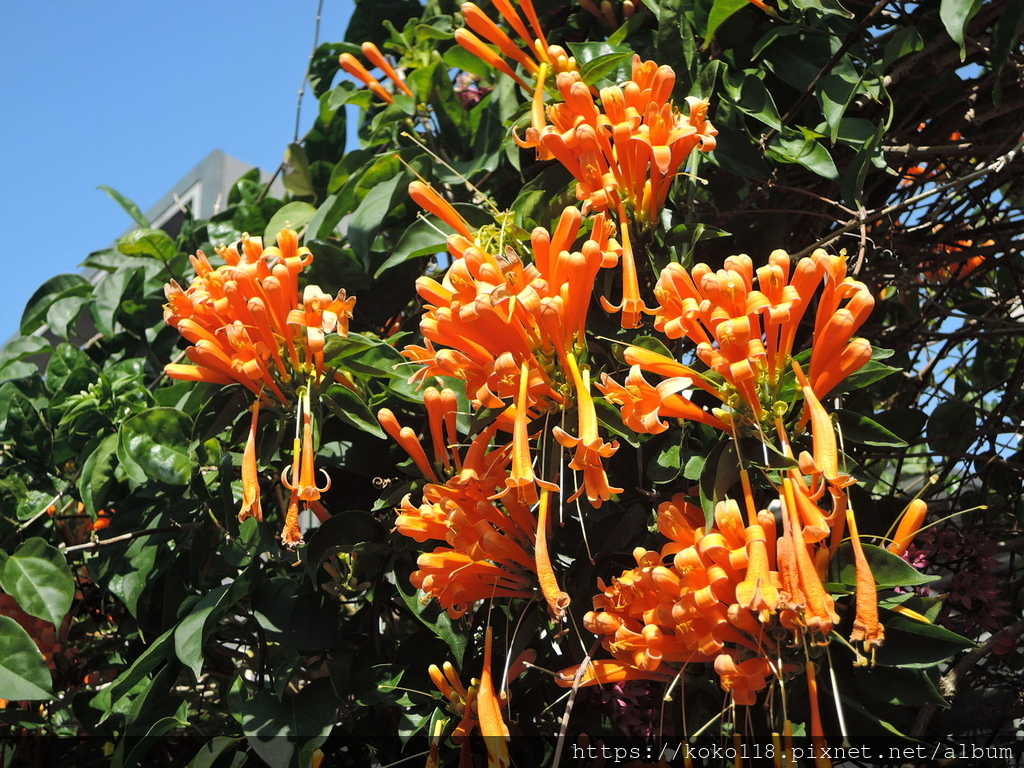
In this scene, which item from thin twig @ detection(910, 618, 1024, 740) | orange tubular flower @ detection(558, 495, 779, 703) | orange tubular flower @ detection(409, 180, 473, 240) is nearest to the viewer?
orange tubular flower @ detection(558, 495, 779, 703)

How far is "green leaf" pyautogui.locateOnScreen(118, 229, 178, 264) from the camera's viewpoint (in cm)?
227

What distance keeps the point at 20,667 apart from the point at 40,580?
0.25 meters

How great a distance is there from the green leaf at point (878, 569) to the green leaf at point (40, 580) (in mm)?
1458

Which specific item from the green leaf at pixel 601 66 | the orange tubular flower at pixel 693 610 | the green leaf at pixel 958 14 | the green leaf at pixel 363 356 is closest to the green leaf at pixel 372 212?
the green leaf at pixel 363 356

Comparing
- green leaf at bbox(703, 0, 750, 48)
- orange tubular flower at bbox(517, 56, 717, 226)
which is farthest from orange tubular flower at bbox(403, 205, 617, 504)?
green leaf at bbox(703, 0, 750, 48)

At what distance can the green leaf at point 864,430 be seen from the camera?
1280 mm

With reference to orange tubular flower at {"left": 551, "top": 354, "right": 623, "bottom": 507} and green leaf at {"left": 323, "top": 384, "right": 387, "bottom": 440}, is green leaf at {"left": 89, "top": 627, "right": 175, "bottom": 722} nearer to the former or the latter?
green leaf at {"left": 323, "top": 384, "right": 387, "bottom": 440}

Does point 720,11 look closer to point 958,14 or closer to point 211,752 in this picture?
point 958,14

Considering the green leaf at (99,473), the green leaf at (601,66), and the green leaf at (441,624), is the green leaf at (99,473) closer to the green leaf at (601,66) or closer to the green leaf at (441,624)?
the green leaf at (441,624)

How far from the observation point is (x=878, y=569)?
1127mm

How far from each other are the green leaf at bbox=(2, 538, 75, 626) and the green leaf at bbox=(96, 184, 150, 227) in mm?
890

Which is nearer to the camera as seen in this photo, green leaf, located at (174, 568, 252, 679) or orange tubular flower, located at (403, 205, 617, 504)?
orange tubular flower, located at (403, 205, 617, 504)

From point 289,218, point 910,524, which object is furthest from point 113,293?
point 910,524

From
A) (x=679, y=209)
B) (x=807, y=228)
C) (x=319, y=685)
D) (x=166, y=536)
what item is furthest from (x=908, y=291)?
(x=166, y=536)
